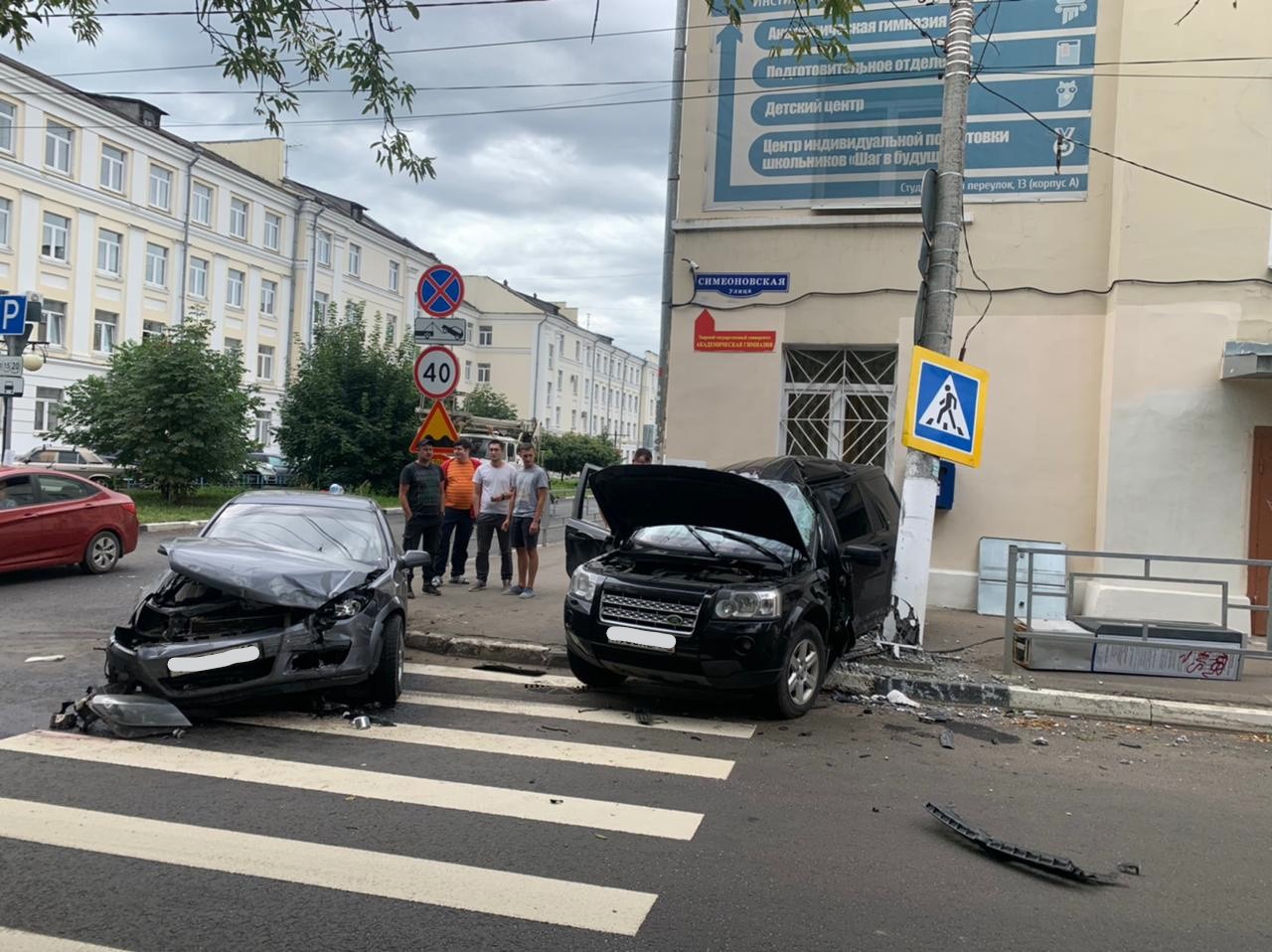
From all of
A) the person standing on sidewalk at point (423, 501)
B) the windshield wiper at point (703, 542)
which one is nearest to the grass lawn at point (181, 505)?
the person standing on sidewalk at point (423, 501)

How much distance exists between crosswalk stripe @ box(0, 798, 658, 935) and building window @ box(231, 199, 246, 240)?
4402 cm

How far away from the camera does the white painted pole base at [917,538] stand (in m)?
8.08

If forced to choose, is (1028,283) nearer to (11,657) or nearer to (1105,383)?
(1105,383)

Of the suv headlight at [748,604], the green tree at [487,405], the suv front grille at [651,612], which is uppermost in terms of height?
the green tree at [487,405]

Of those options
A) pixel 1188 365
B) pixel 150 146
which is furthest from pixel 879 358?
pixel 150 146

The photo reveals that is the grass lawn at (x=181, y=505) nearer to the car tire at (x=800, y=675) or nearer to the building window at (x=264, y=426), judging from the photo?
the car tire at (x=800, y=675)

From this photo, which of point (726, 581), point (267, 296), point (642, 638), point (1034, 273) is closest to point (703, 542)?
point (726, 581)

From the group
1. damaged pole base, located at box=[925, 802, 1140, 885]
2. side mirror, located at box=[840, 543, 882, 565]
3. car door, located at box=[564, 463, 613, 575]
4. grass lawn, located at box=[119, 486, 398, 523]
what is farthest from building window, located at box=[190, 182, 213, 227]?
damaged pole base, located at box=[925, 802, 1140, 885]

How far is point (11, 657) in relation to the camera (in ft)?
24.6

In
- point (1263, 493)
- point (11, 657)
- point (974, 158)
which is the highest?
point (974, 158)

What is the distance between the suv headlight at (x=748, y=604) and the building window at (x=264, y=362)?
4371 centimetres

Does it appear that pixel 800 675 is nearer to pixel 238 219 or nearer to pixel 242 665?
pixel 242 665

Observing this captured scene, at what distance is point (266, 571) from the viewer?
237 inches

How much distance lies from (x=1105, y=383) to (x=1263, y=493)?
195 centimetres
